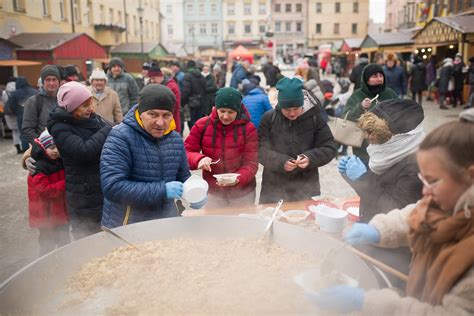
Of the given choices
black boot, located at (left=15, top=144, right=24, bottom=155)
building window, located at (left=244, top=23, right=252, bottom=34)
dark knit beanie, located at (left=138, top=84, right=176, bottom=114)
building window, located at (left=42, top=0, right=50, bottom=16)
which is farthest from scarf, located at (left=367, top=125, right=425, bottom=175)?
building window, located at (left=244, top=23, right=252, bottom=34)

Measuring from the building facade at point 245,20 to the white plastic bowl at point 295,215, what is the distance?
4936 centimetres

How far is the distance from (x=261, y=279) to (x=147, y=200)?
755 mm

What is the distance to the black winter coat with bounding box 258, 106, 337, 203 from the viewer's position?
3.16 metres

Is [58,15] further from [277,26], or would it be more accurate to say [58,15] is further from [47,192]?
[277,26]

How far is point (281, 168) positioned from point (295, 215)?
2.07 ft

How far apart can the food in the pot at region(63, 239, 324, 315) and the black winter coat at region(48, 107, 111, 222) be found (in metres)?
1.08

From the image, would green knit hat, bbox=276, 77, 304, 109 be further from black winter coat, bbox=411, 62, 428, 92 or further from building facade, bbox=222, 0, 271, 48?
building facade, bbox=222, 0, 271, 48

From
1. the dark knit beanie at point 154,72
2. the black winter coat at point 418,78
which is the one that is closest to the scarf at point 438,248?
the dark knit beanie at point 154,72

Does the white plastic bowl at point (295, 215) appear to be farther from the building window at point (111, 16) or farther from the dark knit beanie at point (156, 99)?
the building window at point (111, 16)

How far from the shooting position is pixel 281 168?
3.10 m

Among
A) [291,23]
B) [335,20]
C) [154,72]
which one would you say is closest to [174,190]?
[154,72]

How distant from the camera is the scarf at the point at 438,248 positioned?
3.48ft

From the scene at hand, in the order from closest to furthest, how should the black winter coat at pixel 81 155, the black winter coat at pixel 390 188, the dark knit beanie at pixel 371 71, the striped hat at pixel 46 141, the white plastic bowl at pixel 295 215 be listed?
the black winter coat at pixel 390 188 → the white plastic bowl at pixel 295 215 → the black winter coat at pixel 81 155 → the striped hat at pixel 46 141 → the dark knit beanie at pixel 371 71

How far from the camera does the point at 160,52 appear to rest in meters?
22.3
